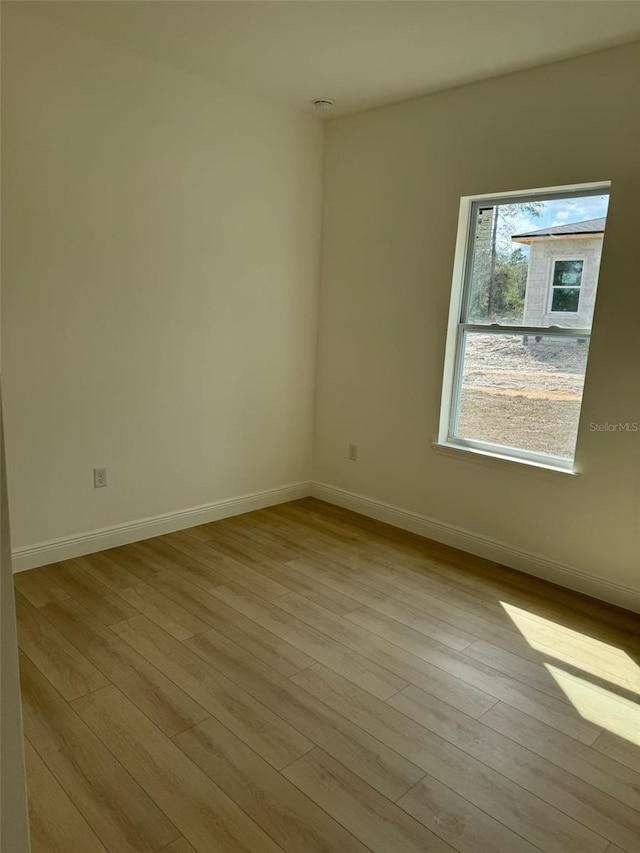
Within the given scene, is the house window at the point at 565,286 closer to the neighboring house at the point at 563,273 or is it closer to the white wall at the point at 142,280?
the neighboring house at the point at 563,273

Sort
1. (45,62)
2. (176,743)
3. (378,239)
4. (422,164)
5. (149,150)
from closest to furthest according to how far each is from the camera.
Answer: (176,743) → (45,62) → (149,150) → (422,164) → (378,239)

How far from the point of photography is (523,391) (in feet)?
10.8

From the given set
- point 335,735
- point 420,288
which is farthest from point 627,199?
point 335,735

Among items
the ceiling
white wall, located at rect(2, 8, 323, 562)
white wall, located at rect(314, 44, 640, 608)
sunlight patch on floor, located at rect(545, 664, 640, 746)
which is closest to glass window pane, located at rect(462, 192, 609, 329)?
white wall, located at rect(314, 44, 640, 608)

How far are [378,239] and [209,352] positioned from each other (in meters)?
1.31

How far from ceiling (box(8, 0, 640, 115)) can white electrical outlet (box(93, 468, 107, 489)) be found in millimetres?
2167

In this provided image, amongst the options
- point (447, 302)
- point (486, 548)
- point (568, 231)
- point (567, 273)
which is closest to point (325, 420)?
point (447, 302)

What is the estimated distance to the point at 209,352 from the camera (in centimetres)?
362

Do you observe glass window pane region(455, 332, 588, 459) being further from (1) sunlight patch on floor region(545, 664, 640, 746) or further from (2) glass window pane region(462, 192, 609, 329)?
(1) sunlight patch on floor region(545, 664, 640, 746)

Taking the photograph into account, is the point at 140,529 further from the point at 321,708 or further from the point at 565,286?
the point at 565,286

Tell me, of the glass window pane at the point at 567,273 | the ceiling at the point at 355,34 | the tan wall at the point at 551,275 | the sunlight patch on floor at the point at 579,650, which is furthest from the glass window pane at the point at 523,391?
the ceiling at the point at 355,34

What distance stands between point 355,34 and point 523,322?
5.38 ft

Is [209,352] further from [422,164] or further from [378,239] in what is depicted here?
[422,164]

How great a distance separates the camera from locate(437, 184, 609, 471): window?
118 inches
